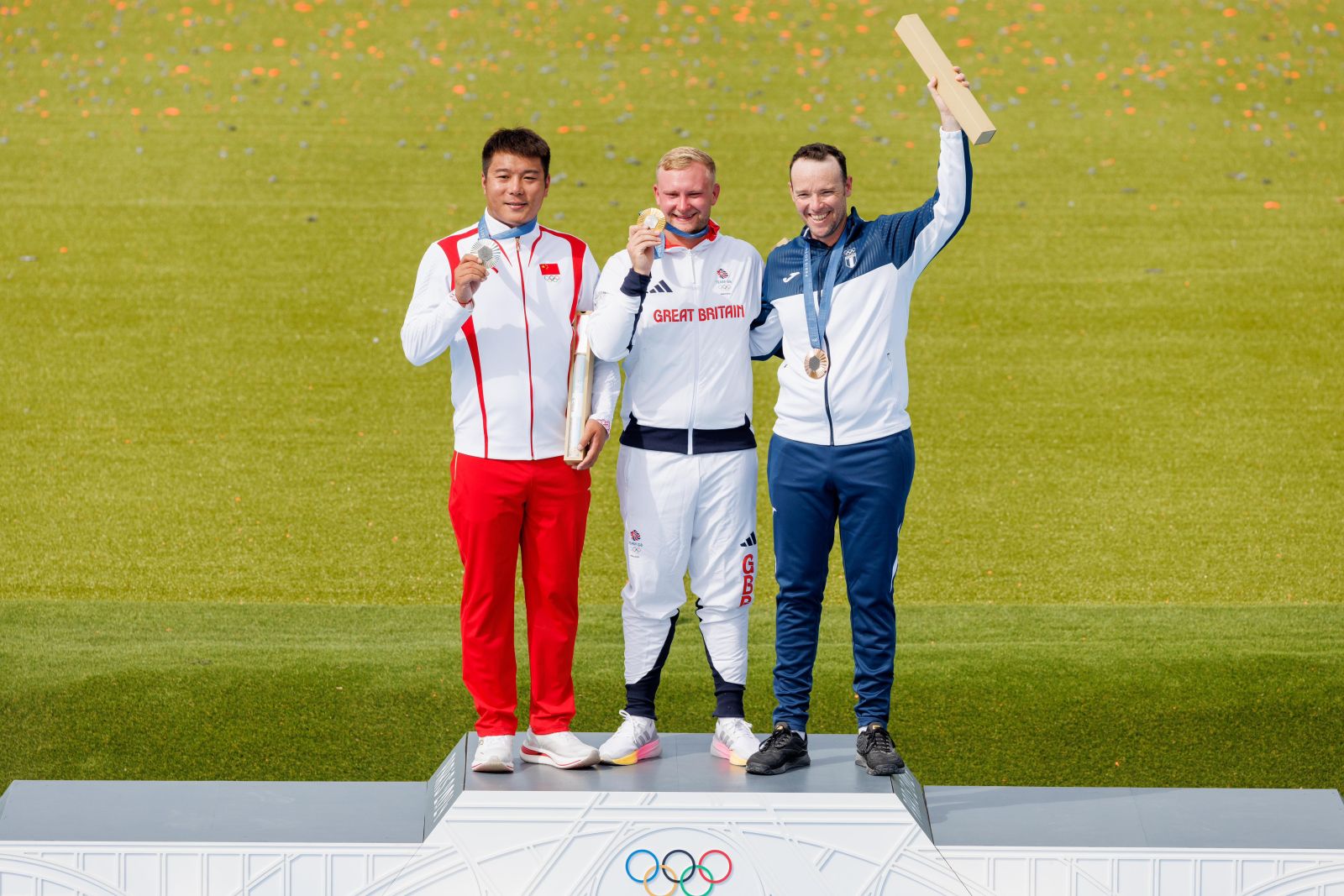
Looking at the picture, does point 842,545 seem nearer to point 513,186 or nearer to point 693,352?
point 693,352

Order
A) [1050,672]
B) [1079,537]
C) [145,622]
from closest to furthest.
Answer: [1050,672], [145,622], [1079,537]

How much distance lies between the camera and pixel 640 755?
479 cm

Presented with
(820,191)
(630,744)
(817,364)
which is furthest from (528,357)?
(630,744)

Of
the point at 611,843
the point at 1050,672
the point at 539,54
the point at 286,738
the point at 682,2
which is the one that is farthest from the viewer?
the point at 682,2

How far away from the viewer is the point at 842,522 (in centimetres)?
472

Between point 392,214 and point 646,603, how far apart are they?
9154 mm

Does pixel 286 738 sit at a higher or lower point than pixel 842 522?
lower

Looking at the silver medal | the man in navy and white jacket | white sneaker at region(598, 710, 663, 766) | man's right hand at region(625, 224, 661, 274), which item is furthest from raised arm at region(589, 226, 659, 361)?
white sneaker at region(598, 710, 663, 766)

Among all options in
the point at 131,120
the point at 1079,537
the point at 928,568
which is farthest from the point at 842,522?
the point at 131,120

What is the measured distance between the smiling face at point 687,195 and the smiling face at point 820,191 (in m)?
0.24

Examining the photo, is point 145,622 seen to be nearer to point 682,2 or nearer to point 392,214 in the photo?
point 392,214

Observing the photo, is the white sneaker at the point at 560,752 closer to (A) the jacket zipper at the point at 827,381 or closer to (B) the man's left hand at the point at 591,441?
(B) the man's left hand at the point at 591,441

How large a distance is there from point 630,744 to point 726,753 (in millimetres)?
294

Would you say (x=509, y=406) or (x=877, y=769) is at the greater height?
(x=509, y=406)
